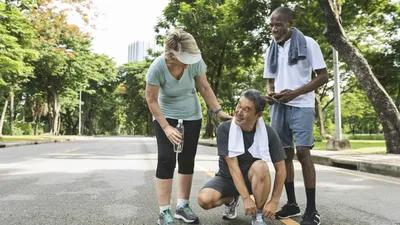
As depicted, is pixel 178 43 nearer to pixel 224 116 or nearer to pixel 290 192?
pixel 224 116

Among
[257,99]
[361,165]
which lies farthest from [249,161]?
[361,165]

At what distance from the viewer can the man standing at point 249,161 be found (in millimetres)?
3291

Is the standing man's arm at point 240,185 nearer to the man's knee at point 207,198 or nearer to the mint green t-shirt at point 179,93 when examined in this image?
the man's knee at point 207,198

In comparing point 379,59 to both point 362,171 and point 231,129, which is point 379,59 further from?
point 231,129

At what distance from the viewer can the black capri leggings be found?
354 centimetres

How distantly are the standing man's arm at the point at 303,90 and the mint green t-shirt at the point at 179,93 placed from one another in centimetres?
80

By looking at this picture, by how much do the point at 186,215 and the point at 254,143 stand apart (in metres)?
0.95

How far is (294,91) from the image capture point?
12.2 feet

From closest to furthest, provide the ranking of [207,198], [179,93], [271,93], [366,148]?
[207,198] → [179,93] → [271,93] → [366,148]

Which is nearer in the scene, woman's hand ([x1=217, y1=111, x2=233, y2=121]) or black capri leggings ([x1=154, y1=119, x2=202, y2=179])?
black capri leggings ([x1=154, y1=119, x2=202, y2=179])

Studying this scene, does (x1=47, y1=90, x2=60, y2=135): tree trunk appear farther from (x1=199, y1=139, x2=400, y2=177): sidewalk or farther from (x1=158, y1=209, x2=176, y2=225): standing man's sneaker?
(x1=158, y1=209, x2=176, y2=225): standing man's sneaker

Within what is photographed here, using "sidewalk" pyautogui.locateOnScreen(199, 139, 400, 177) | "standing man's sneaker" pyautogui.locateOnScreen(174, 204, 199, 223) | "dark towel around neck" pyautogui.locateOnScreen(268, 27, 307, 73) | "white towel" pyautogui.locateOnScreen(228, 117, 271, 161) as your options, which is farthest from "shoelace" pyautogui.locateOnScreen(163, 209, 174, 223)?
"sidewalk" pyautogui.locateOnScreen(199, 139, 400, 177)

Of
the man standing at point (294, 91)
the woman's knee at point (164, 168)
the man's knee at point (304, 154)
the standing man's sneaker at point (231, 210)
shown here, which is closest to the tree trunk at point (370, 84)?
the man standing at point (294, 91)

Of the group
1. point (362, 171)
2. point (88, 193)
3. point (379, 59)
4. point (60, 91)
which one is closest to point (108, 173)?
point (88, 193)
